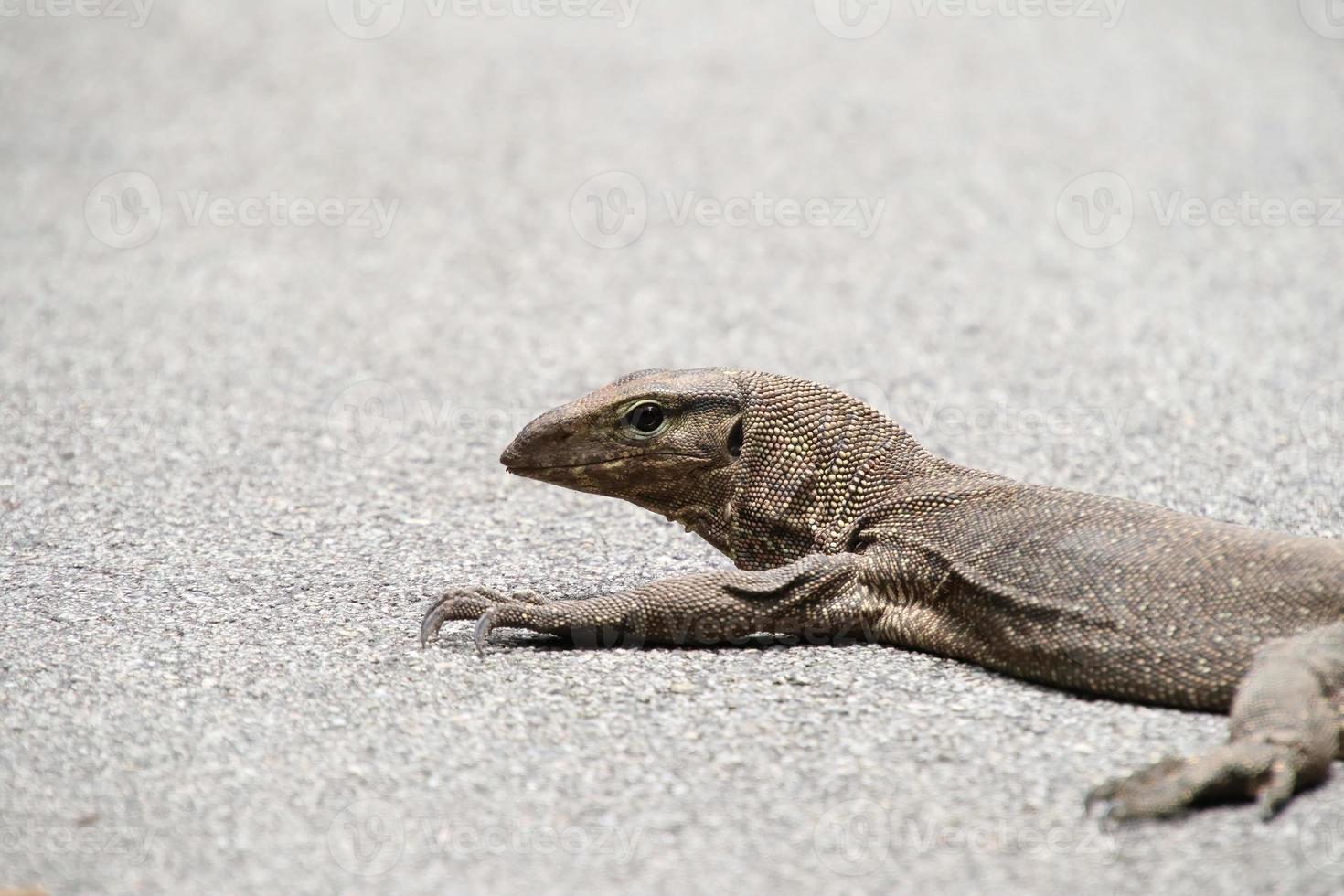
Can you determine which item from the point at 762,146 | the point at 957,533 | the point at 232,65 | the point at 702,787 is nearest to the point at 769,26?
the point at 762,146

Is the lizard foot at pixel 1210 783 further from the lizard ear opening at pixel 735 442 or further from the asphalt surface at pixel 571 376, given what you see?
the lizard ear opening at pixel 735 442

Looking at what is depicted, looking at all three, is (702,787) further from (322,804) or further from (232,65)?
(232,65)

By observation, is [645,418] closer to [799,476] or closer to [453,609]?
[799,476]

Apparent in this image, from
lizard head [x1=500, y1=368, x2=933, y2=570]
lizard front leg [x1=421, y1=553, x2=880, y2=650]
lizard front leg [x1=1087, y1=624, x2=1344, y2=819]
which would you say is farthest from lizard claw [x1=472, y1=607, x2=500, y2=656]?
lizard front leg [x1=1087, y1=624, x2=1344, y2=819]

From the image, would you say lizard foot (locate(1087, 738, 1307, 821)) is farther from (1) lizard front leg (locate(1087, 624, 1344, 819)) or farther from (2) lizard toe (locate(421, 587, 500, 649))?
(2) lizard toe (locate(421, 587, 500, 649))

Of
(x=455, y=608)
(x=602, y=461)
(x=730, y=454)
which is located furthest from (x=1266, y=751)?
(x=455, y=608)

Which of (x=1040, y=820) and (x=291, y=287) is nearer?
(x=1040, y=820)
